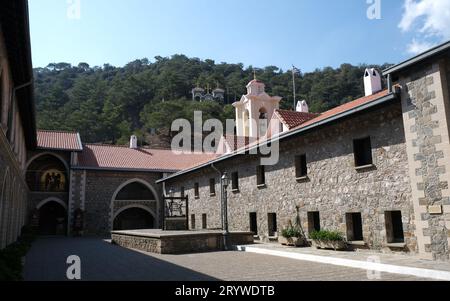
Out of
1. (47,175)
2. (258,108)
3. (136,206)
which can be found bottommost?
(136,206)

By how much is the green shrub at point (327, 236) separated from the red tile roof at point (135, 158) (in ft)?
57.5

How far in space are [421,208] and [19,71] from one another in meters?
11.9

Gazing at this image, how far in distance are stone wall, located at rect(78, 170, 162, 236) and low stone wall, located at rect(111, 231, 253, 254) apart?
1304 cm

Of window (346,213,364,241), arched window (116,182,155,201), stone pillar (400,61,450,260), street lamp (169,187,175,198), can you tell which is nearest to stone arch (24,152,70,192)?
arched window (116,182,155,201)

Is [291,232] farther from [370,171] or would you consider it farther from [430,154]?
[430,154]

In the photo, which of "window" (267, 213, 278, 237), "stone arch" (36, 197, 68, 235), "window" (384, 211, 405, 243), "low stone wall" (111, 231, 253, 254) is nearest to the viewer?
"window" (384, 211, 405, 243)

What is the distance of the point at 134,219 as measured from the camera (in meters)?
32.1

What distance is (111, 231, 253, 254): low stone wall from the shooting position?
46.0 feet

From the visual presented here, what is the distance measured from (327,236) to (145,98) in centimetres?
7017

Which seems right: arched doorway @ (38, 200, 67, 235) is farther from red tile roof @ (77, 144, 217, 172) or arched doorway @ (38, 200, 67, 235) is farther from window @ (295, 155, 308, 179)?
window @ (295, 155, 308, 179)

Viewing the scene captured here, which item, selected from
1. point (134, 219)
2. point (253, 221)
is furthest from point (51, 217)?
point (253, 221)

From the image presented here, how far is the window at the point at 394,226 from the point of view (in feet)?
35.2
